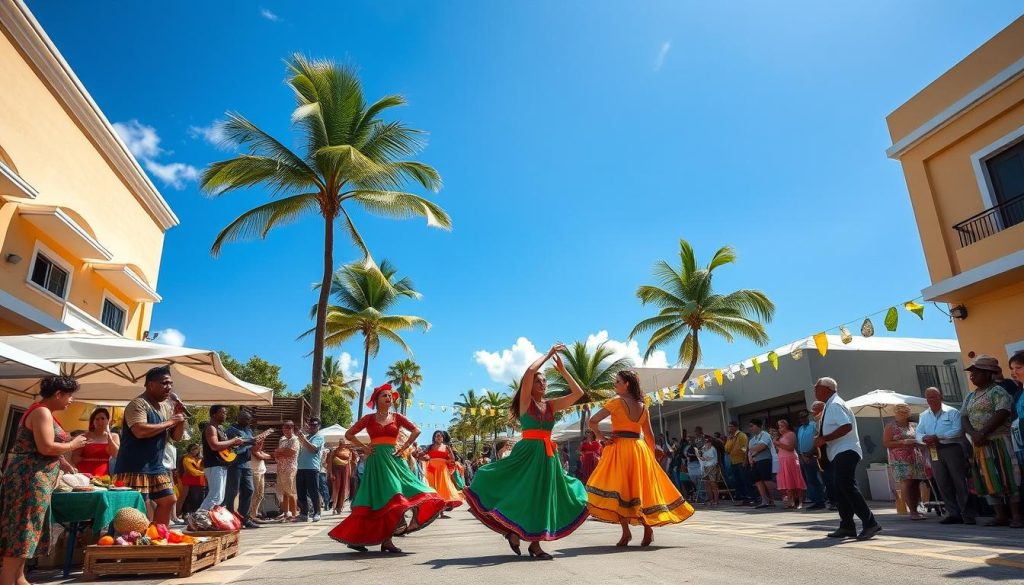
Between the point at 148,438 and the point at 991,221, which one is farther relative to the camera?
the point at 991,221

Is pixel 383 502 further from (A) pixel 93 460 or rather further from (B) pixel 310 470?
(B) pixel 310 470

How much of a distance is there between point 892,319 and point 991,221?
9.89ft

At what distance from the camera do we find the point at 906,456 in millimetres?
9695

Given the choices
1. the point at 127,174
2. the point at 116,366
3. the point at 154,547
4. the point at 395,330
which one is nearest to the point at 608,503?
the point at 154,547

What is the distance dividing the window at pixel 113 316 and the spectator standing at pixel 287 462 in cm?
724

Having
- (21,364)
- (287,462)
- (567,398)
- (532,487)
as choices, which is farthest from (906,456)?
(21,364)

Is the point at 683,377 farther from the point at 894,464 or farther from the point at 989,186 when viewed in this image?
the point at 894,464

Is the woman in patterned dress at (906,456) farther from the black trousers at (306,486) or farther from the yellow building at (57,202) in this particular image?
the yellow building at (57,202)

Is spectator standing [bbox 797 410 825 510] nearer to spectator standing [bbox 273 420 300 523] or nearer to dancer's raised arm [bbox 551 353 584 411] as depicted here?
dancer's raised arm [bbox 551 353 584 411]

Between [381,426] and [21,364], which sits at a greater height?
[21,364]

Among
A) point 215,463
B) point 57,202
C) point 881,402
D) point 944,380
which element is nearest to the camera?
point 215,463

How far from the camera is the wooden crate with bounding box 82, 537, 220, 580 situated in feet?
16.7

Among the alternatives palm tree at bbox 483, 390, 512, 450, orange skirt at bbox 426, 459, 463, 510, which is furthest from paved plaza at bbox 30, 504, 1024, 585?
palm tree at bbox 483, 390, 512, 450

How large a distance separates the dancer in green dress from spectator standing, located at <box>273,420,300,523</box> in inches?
315
